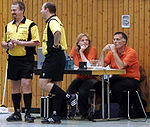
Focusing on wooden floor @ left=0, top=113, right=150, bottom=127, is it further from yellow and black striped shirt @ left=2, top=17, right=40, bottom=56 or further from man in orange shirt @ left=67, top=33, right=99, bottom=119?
yellow and black striped shirt @ left=2, top=17, right=40, bottom=56

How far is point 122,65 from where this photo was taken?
651cm

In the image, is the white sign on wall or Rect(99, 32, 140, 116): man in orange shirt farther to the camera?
the white sign on wall

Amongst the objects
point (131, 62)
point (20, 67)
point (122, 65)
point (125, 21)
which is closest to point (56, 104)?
point (20, 67)

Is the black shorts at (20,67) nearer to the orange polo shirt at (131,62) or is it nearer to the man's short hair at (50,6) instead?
the man's short hair at (50,6)

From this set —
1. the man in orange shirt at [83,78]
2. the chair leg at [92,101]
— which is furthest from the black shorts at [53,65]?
the chair leg at [92,101]

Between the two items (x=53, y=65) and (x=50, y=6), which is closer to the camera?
(x=53, y=65)

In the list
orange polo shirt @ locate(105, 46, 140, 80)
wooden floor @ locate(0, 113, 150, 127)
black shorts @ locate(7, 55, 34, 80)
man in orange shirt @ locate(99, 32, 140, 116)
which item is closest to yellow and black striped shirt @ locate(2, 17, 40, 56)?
black shorts @ locate(7, 55, 34, 80)

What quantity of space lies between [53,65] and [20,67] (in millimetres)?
562

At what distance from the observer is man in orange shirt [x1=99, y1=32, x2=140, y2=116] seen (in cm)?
654

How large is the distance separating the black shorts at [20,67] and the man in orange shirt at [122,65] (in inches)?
50.3

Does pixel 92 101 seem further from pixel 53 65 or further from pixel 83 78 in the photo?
pixel 53 65

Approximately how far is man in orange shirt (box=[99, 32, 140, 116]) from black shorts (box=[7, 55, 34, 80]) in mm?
1278

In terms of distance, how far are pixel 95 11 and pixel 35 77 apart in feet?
5.21

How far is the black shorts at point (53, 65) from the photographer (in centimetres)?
584
